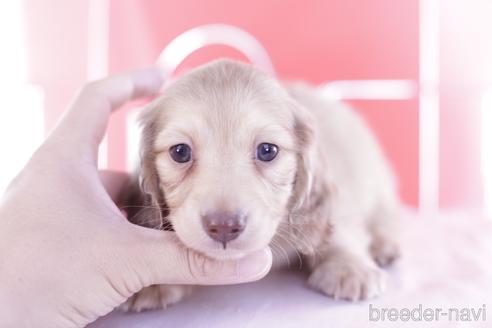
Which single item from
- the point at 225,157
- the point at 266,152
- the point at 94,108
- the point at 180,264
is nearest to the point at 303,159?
the point at 266,152

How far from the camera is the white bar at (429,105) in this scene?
4242mm

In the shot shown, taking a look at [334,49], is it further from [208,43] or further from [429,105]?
[208,43]

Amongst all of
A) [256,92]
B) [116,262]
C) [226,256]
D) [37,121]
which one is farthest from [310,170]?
[37,121]

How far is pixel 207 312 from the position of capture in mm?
1565

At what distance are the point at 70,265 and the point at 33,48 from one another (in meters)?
2.81

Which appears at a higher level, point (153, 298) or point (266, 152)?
point (266, 152)

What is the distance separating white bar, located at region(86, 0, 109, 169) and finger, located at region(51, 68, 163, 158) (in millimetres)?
1962

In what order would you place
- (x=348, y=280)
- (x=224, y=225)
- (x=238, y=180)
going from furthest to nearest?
1. (x=348, y=280)
2. (x=238, y=180)
3. (x=224, y=225)

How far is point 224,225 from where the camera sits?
1286mm

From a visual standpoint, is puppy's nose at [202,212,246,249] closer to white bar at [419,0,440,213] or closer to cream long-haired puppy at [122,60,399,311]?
cream long-haired puppy at [122,60,399,311]

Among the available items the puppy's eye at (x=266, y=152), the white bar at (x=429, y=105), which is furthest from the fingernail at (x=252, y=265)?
the white bar at (x=429, y=105)

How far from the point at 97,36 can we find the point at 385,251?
9.41ft

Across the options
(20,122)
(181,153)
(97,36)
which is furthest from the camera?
(97,36)

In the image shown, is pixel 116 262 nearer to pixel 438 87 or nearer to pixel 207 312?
pixel 207 312
